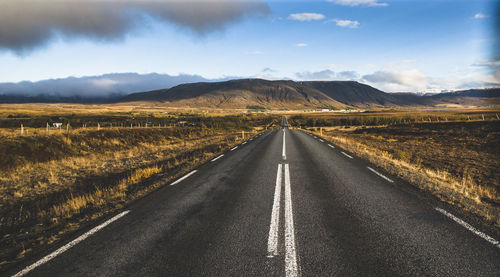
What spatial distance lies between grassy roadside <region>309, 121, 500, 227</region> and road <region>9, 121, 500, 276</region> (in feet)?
3.57

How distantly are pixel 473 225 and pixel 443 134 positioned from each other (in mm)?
29097

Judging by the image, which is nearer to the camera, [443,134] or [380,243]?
[380,243]

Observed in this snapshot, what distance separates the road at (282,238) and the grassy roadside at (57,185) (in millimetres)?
760

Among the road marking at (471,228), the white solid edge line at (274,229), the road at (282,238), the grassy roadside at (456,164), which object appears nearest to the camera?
the road at (282,238)

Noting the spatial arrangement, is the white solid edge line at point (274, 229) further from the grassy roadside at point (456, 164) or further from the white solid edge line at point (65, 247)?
the grassy roadside at point (456, 164)

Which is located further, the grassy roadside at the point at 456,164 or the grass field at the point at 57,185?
the grassy roadside at the point at 456,164

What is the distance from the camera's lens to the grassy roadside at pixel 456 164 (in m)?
6.06

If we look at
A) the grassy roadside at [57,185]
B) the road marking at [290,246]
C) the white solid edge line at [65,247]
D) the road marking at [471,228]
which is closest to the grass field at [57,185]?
the grassy roadside at [57,185]

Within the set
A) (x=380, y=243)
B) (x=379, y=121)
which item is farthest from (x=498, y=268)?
Answer: (x=379, y=121)

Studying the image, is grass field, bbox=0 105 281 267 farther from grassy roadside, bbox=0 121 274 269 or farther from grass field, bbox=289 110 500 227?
grass field, bbox=289 110 500 227

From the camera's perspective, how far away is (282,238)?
3828 millimetres

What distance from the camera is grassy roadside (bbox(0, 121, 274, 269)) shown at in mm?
4559

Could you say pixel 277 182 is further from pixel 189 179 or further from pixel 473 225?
pixel 473 225

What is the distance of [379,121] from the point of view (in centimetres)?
6269
